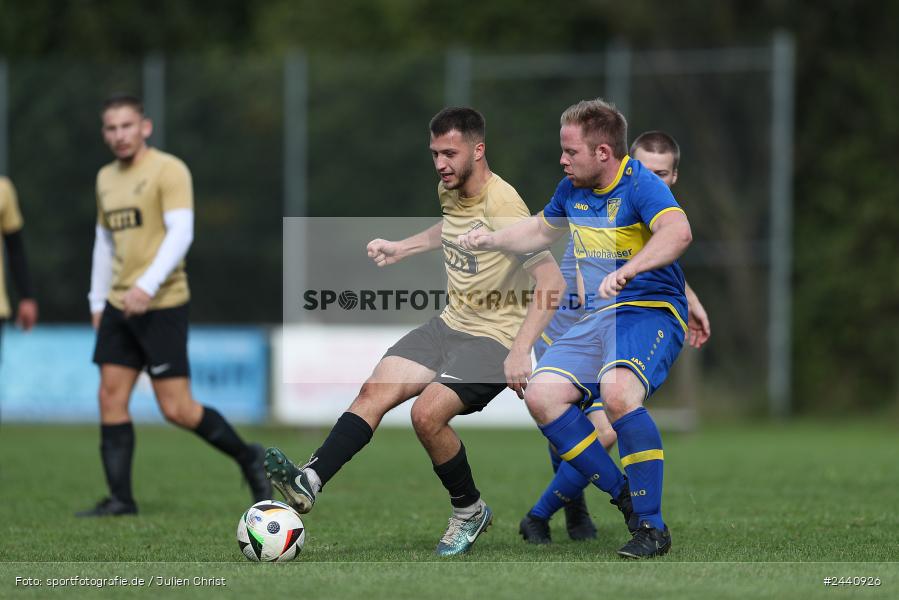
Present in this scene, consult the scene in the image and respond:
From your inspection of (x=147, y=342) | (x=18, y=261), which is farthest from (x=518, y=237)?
(x=18, y=261)

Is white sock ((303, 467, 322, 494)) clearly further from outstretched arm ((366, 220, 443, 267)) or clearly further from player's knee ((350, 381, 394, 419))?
outstretched arm ((366, 220, 443, 267))

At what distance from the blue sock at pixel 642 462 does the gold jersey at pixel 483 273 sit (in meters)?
0.75

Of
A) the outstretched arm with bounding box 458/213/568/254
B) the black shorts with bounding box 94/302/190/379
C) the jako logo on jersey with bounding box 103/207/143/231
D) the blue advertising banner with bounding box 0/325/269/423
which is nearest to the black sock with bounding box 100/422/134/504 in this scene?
the black shorts with bounding box 94/302/190/379

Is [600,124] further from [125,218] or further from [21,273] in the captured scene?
[21,273]

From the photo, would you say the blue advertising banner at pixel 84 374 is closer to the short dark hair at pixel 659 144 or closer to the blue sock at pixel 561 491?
the short dark hair at pixel 659 144

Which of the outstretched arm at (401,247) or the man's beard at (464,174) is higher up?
the man's beard at (464,174)

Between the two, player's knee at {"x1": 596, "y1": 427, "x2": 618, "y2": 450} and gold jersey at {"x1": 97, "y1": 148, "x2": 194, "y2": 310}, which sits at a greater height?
gold jersey at {"x1": 97, "y1": 148, "x2": 194, "y2": 310}

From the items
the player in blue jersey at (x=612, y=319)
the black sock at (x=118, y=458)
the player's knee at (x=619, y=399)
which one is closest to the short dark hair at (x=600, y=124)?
the player in blue jersey at (x=612, y=319)

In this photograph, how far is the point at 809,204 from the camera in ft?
69.9

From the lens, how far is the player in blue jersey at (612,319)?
6.11 metres

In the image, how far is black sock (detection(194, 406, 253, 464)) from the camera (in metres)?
8.41

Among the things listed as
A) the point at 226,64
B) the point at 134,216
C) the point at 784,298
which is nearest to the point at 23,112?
the point at 226,64

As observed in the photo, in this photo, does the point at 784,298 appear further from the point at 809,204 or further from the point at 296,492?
the point at 296,492

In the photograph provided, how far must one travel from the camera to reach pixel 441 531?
7.30 m
